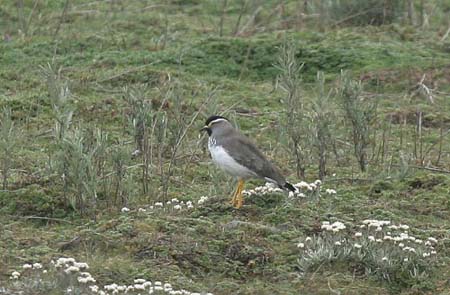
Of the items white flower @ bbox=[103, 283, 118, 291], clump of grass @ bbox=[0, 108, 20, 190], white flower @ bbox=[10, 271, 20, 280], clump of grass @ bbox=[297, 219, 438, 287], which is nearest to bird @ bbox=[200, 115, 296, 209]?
clump of grass @ bbox=[297, 219, 438, 287]

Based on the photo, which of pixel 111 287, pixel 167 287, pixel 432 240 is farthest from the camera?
pixel 432 240

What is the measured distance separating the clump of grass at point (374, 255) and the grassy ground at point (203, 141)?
1.6 inches

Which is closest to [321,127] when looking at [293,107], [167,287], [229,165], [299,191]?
[293,107]

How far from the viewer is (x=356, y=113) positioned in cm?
1020

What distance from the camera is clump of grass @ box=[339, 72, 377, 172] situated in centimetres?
1016

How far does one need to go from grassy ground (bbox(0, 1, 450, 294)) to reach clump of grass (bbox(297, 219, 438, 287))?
0.13 ft

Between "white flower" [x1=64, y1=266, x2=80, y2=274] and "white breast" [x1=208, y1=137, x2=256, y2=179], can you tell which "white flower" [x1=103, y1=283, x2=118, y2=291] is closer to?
"white flower" [x1=64, y1=266, x2=80, y2=274]

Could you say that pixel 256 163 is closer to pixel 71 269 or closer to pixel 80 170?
pixel 80 170

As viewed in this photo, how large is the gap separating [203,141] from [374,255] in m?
3.40

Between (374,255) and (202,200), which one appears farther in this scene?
(202,200)

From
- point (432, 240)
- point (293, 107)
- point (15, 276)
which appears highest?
point (293, 107)

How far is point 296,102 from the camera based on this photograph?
33.2 ft

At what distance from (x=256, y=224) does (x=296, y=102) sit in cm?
197

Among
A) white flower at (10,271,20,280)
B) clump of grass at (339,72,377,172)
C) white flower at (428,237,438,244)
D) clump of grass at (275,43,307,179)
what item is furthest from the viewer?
clump of grass at (339,72,377,172)
